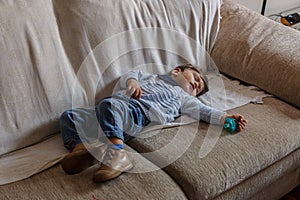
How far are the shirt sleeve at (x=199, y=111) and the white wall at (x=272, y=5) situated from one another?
4.35 ft

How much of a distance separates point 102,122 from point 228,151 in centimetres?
49

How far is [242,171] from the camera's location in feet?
5.16

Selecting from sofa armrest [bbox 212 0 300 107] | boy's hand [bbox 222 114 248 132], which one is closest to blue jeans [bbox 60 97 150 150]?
boy's hand [bbox 222 114 248 132]

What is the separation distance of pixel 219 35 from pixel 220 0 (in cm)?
22

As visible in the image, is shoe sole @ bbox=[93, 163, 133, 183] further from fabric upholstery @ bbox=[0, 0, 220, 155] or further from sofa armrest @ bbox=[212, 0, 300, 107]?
sofa armrest @ bbox=[212, 0, 300, 107]

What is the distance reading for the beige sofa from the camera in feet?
4.81

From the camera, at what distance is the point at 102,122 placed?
1591 millimetres

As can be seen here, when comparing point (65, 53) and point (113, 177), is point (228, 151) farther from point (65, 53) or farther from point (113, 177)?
point (65, 53)

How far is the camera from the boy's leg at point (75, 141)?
56.7 inches

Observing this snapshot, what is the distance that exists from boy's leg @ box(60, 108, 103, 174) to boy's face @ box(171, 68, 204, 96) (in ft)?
1.49

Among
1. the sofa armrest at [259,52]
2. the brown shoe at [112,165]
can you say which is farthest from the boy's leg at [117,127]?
the sofa armrest at [259,52]

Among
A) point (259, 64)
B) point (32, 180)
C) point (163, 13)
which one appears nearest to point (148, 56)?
point (163, 13)

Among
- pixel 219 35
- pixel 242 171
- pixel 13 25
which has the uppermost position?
pixel 13 25

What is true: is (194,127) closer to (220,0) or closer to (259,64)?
(259,64)
